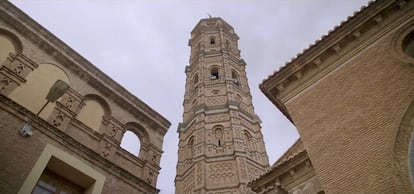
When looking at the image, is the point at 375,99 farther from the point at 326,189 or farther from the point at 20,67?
the point at 20,67

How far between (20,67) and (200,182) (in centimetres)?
2102

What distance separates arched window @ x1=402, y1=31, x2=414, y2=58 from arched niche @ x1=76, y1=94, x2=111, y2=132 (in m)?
8.49

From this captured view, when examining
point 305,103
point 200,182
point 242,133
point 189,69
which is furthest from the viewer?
point 189,69

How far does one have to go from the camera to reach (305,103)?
30.2 ft

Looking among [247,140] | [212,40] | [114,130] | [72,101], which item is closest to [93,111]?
[72,101]

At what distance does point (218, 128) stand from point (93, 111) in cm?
2327

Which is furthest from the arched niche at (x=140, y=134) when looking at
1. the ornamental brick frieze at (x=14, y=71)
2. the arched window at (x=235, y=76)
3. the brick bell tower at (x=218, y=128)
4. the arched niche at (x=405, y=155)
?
the arched window at (x=235, y=76)

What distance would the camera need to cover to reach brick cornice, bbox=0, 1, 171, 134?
9144mm

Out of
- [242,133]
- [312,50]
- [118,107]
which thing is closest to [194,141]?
[242,133]

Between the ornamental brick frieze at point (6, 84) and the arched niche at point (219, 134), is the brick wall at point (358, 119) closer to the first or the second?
the ornamental brick frieze at point (6, 84)

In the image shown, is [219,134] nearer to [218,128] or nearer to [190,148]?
[218,128]

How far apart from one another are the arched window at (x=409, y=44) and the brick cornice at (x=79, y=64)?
304 inches

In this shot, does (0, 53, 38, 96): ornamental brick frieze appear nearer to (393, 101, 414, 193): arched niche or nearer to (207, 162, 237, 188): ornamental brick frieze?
(393, 101, 414, 193): arched niche

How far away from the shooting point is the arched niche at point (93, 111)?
31.6 ft
